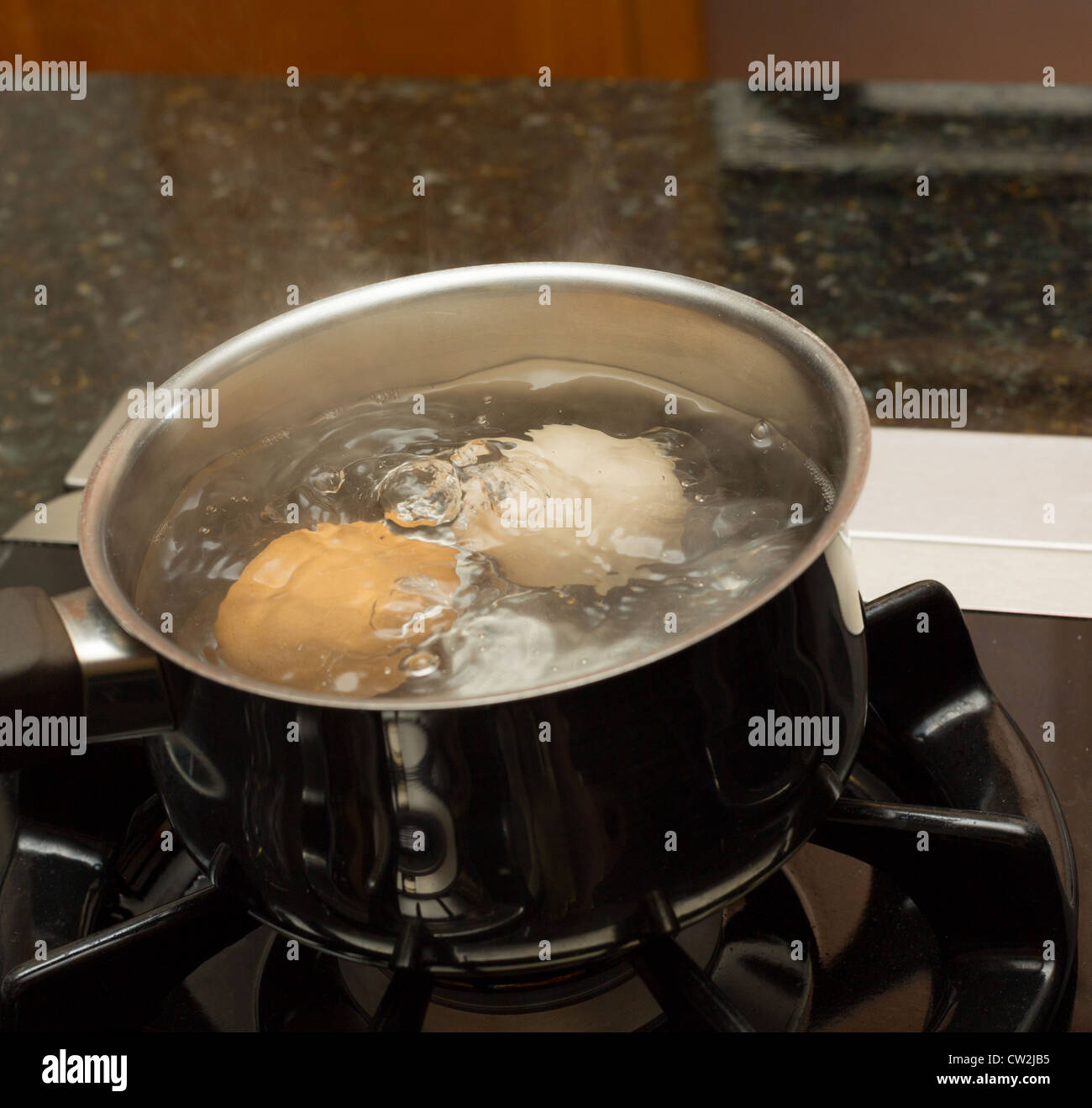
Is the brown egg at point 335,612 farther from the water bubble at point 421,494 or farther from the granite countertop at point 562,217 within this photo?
the granite countertop at point 562,217

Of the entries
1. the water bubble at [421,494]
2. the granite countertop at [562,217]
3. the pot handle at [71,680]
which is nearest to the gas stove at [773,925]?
the pot handle at [71,680]

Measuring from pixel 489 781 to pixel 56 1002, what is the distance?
23 centimetres

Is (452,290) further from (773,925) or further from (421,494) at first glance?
(773,925)

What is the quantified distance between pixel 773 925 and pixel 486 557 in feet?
0.70

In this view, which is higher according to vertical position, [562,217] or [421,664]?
[562,217]

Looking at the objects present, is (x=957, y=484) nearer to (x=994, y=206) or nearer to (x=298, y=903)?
(x=994, y=206)

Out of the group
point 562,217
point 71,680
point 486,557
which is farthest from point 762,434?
point 562,217

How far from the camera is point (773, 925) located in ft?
1.85

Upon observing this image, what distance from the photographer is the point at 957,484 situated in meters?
0.82

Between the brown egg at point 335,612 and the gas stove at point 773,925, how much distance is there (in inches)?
3.6

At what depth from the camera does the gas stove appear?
1.63 ft

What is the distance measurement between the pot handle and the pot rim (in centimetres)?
1

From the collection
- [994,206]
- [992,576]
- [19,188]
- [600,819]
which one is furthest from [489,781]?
[19,188]

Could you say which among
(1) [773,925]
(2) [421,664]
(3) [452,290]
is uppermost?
(3) [452,290]
